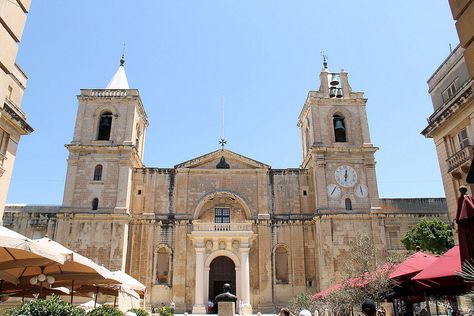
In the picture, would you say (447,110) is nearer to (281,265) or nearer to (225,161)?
(281,265)

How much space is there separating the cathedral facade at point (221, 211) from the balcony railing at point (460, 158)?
37.8ft

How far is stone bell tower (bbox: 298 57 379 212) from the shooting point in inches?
1216

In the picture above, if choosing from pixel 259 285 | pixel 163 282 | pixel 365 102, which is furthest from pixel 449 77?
pixel 163 282

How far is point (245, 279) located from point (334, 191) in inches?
362

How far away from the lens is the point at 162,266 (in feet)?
101

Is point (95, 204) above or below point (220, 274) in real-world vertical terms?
above

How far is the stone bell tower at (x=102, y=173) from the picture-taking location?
1141 inches

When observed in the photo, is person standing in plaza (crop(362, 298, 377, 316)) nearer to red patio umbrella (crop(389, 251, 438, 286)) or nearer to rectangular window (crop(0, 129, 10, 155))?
red patio umbrella (crop(389, 251, 438, 286))

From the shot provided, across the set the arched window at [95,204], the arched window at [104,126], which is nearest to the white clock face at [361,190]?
the arched window at [95,204]

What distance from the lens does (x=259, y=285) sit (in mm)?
29859

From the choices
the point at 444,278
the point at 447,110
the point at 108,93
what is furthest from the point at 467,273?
the point at 108,93

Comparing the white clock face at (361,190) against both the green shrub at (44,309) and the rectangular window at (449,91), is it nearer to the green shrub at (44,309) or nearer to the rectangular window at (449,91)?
the rectangular window at (449,91)

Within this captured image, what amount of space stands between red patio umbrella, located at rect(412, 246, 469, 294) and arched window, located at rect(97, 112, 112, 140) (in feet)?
92.7

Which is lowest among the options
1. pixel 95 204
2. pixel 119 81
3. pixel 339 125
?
pixel 95 204
